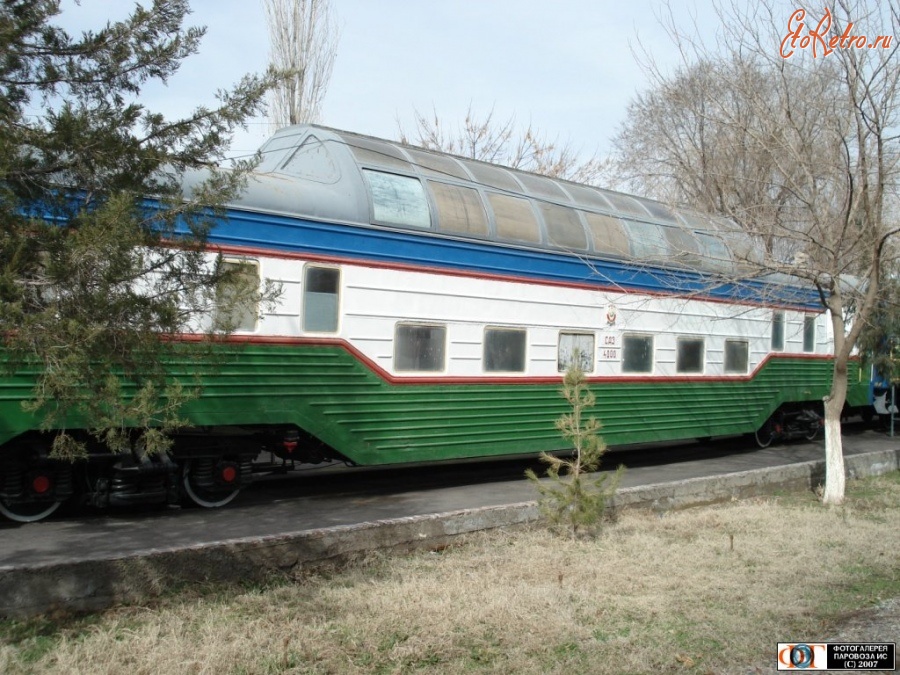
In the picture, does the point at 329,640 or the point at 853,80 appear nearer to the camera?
the point at 329,640

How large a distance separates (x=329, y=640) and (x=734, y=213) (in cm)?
749

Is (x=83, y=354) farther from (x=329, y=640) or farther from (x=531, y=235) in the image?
(x=531, y=235)

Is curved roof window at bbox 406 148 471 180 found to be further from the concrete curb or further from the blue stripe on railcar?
the concrete curb

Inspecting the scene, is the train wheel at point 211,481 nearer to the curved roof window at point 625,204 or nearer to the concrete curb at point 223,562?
the concrete curb at point 223,562

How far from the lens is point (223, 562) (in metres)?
5.89

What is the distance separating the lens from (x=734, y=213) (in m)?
10.3

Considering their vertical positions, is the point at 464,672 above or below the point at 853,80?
below

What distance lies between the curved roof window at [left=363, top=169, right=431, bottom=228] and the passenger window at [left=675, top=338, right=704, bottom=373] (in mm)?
4980

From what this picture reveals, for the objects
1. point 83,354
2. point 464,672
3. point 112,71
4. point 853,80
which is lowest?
point 464,672

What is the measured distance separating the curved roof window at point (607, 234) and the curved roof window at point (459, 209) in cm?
199

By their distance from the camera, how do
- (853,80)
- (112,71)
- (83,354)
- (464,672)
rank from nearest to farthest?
(83,354) → (112,71) → (464,672) → (853,80)

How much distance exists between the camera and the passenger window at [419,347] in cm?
924

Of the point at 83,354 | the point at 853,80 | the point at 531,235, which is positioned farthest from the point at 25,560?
the point at 853,80

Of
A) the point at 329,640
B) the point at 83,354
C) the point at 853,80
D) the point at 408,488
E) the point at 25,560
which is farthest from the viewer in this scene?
the point at 408,488
